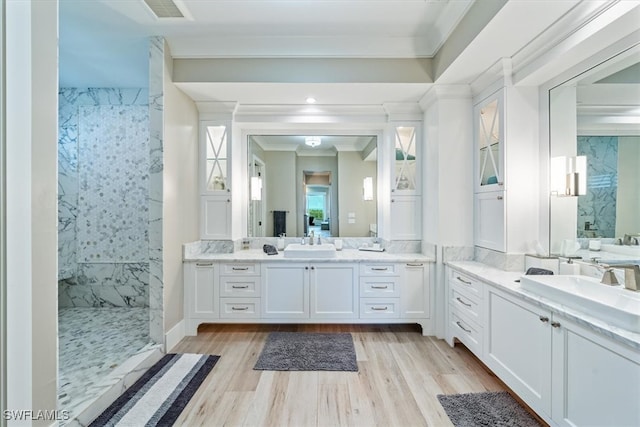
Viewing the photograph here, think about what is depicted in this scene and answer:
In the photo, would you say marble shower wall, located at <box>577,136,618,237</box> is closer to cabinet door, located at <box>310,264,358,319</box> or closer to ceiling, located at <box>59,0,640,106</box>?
ceiling, located at <box>59,0,640,106</box>

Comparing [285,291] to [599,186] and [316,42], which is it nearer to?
[316,42]

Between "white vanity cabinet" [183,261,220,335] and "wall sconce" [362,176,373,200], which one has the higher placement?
"wall sconce" [362,176,373,200]

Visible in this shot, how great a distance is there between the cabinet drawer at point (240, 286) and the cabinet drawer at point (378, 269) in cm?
114

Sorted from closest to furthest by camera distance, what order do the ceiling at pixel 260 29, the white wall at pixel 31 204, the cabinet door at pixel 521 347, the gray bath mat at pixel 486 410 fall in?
the white wall at pixel 31 204
the cabinet door at pixel 521 347
the gray bath mat at pixel 486 410
the ceiling at pixel 260 29

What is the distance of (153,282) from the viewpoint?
8.80 feet

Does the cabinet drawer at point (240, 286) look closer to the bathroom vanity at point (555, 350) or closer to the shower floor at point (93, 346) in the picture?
the shower floor at point (93, 346)

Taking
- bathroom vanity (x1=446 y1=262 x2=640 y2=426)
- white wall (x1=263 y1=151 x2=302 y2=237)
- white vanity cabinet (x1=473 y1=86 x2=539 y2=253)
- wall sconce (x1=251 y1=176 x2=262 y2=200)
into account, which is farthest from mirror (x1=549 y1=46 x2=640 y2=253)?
wall sconce (x1=251 y1=176 x2=262 y2=200)

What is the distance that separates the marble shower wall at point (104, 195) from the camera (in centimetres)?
366

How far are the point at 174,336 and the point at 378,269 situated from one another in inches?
84.6

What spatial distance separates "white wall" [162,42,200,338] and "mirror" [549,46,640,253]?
3.30m

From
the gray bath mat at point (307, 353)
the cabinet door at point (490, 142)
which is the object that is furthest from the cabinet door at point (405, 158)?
the gray bath mat at point (307, 353)

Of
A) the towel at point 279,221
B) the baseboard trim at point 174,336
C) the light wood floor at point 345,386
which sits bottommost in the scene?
the light wood floor at point 345,386

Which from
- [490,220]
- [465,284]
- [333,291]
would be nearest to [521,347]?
[465,284]

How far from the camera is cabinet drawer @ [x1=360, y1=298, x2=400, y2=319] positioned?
3123mm
